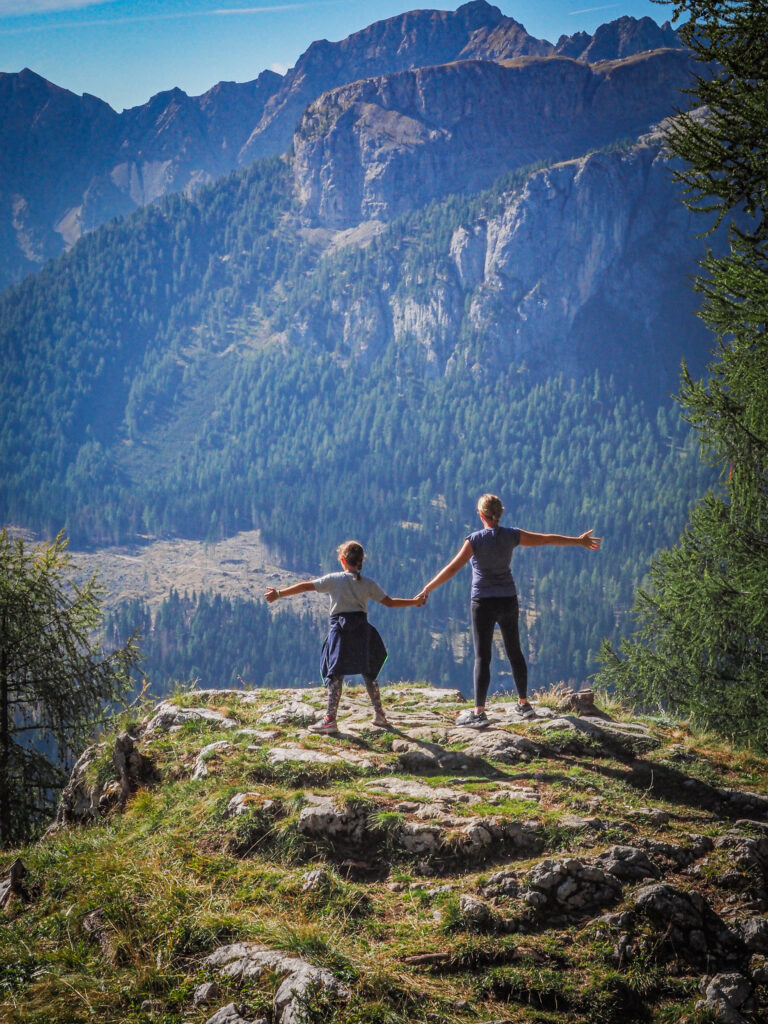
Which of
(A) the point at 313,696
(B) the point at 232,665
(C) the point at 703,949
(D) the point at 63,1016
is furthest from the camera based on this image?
(B) the point at 232,665

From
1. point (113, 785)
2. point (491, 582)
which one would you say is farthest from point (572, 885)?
point (113, 785)

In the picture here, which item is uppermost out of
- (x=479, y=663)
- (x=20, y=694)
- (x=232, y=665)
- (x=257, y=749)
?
(x=479, y=663)

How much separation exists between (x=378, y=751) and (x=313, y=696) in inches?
111

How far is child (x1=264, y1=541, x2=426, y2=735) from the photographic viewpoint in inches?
400

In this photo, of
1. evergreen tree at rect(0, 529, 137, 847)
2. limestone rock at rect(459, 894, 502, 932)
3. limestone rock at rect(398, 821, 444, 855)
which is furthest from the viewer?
evergreen tree at rect(0, 529, 137, 847)

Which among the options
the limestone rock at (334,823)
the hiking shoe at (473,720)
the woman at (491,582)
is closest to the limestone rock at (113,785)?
the limestone rock at (334,823)

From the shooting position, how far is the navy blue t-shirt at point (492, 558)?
10109 millimetres

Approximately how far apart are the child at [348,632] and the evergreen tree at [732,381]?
4.90 metres

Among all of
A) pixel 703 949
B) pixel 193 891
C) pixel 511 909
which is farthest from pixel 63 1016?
pixel 703 949

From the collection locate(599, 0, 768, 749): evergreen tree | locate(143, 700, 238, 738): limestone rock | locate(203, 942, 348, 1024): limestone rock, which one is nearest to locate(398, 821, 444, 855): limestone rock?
locate(203, 942, 348, 1024): limestone rock

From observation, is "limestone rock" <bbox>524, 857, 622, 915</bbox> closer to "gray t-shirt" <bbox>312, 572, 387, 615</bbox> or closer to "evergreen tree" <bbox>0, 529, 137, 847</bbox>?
"gray t-shirt" <bbox>312, 572, 387, 615</bbox>

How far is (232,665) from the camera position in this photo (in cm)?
19738

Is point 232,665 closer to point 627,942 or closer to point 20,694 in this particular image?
point 20,694

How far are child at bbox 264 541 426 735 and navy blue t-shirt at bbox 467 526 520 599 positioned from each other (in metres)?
0.96
